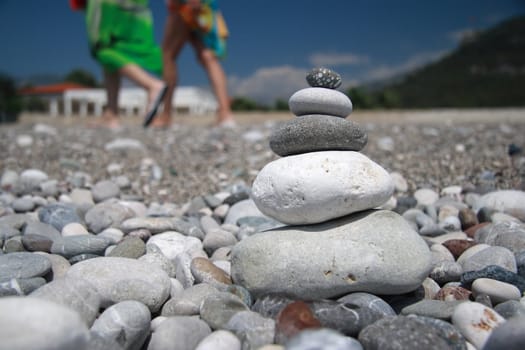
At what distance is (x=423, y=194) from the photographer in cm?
457

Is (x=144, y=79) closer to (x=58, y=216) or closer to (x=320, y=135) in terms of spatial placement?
(x=58, y=216)

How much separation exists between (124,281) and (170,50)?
9.16 metres

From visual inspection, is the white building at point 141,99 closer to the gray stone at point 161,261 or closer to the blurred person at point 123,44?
the blurred person at point 123,44

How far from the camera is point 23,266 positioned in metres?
2.44

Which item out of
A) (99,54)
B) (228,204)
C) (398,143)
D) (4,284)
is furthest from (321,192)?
(99,54)

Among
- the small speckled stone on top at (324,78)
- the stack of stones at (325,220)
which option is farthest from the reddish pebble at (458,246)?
the small speckled stone on top at (324,78)

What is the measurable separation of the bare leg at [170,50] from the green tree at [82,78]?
58.6 metres

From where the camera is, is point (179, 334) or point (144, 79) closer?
point (179, 334)

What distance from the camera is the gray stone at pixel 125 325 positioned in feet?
6.19

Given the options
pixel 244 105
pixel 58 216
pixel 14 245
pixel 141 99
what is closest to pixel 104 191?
pixel 58 216

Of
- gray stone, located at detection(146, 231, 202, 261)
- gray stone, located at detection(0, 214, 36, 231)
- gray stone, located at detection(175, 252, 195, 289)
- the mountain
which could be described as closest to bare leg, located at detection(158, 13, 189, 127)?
gray stone, located at detection(0, 214, 36, 231)

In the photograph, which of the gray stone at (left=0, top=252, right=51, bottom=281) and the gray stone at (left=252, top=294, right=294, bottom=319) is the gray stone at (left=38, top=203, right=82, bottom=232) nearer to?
the gray stone at (left=0, top=252, right=51, bottom=281)

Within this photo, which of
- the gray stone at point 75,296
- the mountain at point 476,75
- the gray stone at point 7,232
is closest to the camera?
the gray stone at point 75,296

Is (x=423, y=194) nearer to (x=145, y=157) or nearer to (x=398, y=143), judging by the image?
(x=398, y=143)
